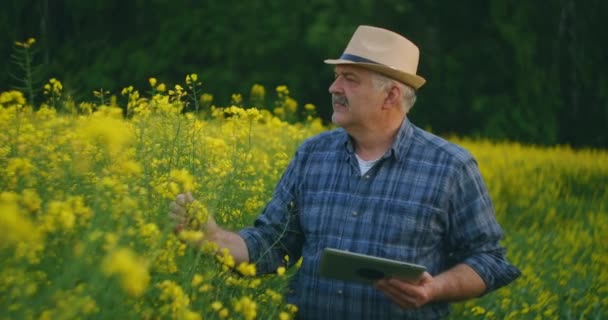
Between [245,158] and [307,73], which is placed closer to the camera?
[245,158]

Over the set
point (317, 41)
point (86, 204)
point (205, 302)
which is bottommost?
point (205, 302)

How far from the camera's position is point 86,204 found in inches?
128

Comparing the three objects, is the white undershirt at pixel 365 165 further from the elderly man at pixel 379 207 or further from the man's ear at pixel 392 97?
the man's ear at pixel 392 97

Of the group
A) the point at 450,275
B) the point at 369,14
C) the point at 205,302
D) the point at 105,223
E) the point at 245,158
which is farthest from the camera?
the point at 369,14

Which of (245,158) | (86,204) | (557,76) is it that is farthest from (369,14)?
(86,204)

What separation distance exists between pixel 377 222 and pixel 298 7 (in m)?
11.6

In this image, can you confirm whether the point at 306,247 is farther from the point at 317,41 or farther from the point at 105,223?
the point at 317,41

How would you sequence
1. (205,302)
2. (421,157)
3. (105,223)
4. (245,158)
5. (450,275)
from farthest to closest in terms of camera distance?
(245,158)
(421,157)
(450,275)
(205,302)
(105,223)

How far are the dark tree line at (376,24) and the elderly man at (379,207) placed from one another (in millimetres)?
10358

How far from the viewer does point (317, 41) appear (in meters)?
14.1

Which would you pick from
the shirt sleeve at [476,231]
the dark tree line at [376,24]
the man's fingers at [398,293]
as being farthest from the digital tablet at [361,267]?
the dark tree line at [376,24]

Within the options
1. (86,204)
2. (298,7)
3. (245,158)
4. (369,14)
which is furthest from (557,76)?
(86,204)

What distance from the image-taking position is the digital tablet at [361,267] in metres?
3.15

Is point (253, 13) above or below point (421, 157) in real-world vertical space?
above
